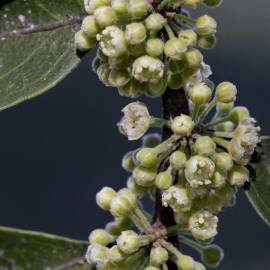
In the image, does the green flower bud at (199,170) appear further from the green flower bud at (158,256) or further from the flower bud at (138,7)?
the flower bud at (138,7)

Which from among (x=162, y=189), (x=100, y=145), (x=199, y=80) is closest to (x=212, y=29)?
(x=199, y=80)

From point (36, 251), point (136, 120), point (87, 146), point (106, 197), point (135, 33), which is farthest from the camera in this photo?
point (87, 146)

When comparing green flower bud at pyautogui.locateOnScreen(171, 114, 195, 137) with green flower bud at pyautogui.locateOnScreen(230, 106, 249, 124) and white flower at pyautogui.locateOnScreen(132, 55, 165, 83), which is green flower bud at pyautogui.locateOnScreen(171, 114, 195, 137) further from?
green flower bud at pyautogui.locateOnScreen(230, 106, 249, 124)

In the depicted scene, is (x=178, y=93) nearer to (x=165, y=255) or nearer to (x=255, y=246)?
(x=165, y=255)

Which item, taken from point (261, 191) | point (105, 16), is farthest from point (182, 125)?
point (261, 191)

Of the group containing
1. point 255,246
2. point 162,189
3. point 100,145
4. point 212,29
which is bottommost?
point 255,246

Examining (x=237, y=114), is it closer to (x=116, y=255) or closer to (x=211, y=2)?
(x=211, y=2)

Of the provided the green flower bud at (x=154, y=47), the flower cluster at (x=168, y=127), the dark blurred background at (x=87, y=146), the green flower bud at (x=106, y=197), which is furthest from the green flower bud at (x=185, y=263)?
the dark blurred background at (x=87, y=146)
